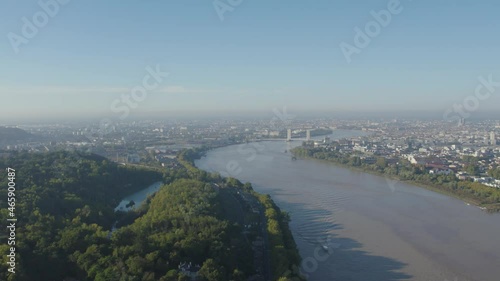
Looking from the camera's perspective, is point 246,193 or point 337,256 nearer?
point 337,256

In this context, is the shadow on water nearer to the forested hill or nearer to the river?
the river

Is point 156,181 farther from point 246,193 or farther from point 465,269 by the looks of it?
point 465,269

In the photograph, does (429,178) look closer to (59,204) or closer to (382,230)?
(382,230)

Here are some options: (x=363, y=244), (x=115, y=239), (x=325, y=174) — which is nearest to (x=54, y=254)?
(x=115, y=239)

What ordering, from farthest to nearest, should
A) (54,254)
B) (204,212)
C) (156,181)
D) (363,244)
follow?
(156,181) → (204,212) → (363,244) → (54,254)

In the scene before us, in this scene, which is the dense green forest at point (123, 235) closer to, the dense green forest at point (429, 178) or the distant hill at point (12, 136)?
the dense green forest at point (429, 178)

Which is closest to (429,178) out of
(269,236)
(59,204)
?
(269,236)

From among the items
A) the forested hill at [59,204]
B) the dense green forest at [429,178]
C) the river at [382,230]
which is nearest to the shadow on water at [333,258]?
the river at [382,230]
